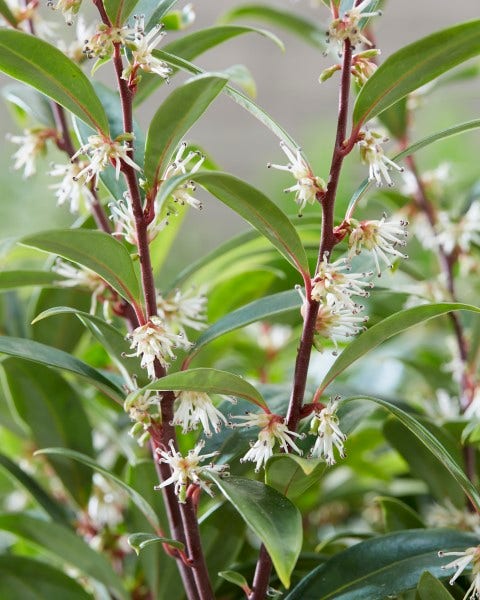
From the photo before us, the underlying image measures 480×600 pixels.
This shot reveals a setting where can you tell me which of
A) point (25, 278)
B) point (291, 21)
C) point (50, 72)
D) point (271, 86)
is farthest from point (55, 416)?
point (271, 86)

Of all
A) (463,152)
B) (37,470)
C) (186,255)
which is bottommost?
(37,470)

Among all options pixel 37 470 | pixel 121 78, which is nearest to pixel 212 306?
pixel 37 470

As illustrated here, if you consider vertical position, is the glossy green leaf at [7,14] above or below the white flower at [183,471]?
above

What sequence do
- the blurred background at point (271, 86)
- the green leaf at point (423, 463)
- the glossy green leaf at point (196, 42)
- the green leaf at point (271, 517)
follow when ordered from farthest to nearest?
1. the blurred background at point (271, 86)
2. the green leaf at point (423, 463)
3. the glossy green leaf at point (196, 42)
4. the green leaf at point (271, 517)

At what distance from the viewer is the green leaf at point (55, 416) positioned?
2.77ft

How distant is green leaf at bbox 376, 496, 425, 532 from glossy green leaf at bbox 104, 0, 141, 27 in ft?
1.43

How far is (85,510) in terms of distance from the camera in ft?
2.89

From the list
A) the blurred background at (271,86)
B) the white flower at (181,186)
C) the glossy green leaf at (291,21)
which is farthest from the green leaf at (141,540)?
the blurred background at (271,86)

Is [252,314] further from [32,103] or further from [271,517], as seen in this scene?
[32,103]

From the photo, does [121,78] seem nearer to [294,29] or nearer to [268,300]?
[268,300]

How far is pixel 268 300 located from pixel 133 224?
0.12m

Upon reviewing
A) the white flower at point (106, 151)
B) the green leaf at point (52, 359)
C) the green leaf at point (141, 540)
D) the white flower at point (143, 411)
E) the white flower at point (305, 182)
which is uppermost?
the white flower at point (106, 151)

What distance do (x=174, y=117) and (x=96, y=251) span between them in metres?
0.09

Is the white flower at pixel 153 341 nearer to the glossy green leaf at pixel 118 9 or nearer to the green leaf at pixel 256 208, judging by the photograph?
the green leaf at pixel 256 208
